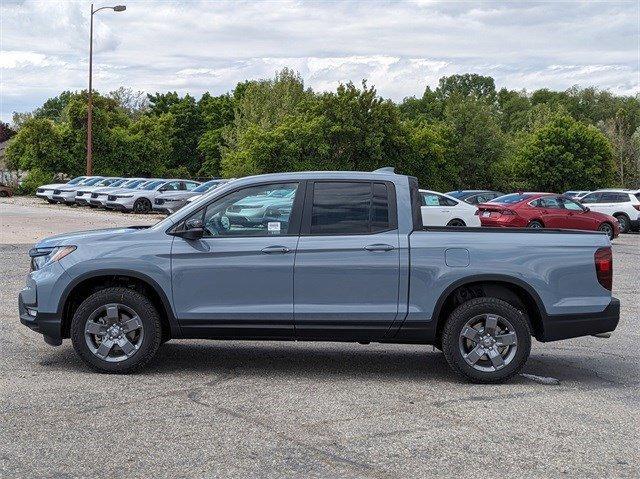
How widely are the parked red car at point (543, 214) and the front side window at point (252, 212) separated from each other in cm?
1850

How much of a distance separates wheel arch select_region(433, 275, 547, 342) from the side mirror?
79.0 inches

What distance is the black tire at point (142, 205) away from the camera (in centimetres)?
3862

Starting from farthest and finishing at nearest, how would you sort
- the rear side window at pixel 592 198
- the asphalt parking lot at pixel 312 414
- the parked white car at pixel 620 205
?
the rear side window at pixel 592 198 < the parked white car at pixel 620 205 < the asphalt parking lot at pixel 312 414

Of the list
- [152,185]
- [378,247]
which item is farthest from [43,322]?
[152,185]

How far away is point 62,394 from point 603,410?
13.1 feet

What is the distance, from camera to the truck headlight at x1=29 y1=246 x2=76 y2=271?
7516 mm

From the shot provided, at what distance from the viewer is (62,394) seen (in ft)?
22.1

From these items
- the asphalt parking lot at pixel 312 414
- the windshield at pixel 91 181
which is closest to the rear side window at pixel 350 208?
the asphalt parking lot at pixel 312 414

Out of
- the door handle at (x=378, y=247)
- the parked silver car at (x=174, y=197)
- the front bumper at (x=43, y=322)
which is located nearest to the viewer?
the door handle at (x=378, y=247)

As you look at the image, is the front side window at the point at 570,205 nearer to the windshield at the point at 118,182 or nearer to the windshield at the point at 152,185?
the windshield at the point at 152,185

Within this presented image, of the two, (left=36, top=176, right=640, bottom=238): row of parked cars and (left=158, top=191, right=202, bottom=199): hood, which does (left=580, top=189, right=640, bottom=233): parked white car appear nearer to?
(left=36, top=176, right=640, bottom=238): row of parked cars

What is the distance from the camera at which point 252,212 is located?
7.48 meters

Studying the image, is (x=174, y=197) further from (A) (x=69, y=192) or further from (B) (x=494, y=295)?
(B) (x=494, y=295)

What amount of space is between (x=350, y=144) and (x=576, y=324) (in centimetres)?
4000
